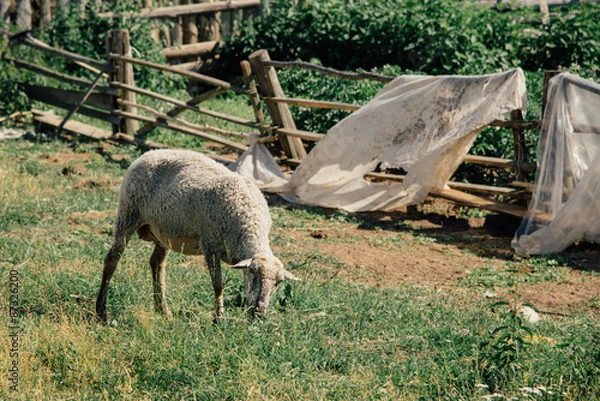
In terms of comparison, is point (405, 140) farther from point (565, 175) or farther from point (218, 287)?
point (218, 287)

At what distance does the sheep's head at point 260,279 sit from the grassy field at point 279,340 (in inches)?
4.7

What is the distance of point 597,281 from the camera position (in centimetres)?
710

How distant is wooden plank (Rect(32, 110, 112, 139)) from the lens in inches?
508

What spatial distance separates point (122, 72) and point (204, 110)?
1924 millimetres

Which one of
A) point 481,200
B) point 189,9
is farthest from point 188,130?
point 481,200

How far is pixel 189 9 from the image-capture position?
15.6 m

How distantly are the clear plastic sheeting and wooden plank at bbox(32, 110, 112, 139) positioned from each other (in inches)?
287

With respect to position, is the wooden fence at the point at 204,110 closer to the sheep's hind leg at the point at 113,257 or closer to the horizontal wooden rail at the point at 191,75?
the horizontal wooden rail at the point at 191,75

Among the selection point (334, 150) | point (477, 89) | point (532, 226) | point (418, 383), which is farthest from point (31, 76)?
point (418, 383)

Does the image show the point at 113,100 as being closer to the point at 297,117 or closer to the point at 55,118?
the point at 55,118

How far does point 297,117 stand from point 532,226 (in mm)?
4788

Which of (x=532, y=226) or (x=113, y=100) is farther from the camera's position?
(x=113, y=100)

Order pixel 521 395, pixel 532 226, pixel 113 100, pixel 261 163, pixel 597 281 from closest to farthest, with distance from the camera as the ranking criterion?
pixel 521 395 → pixel 597 281 → pixel 532 226 → pixel 261 163 → pixel 113 100

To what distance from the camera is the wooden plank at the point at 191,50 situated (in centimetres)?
1555
